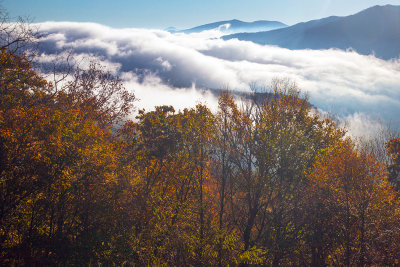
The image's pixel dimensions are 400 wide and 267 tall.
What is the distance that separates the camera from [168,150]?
79.0 ft

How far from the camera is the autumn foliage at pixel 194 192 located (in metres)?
12.1

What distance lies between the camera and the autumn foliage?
39.6ft

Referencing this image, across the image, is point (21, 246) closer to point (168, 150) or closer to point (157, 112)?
point (168, 150)

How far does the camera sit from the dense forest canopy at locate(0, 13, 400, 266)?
12.1m

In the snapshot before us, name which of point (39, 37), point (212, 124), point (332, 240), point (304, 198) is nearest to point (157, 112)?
point (212, 124)

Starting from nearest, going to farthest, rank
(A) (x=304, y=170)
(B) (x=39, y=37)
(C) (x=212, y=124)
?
(B) (x=39, y=37) → (A) (x=304, y=170) → (C) (x=212, y=124)

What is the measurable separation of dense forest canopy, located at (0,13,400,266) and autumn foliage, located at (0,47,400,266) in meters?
0.07

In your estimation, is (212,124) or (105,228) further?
(212,124)

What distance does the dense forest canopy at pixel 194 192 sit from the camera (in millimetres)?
12078

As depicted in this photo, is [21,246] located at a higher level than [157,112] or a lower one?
lower

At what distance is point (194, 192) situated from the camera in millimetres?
21984

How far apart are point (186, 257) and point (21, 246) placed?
30.5 feet

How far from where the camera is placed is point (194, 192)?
72.1ft

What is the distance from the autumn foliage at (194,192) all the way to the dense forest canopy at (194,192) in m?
0.07
